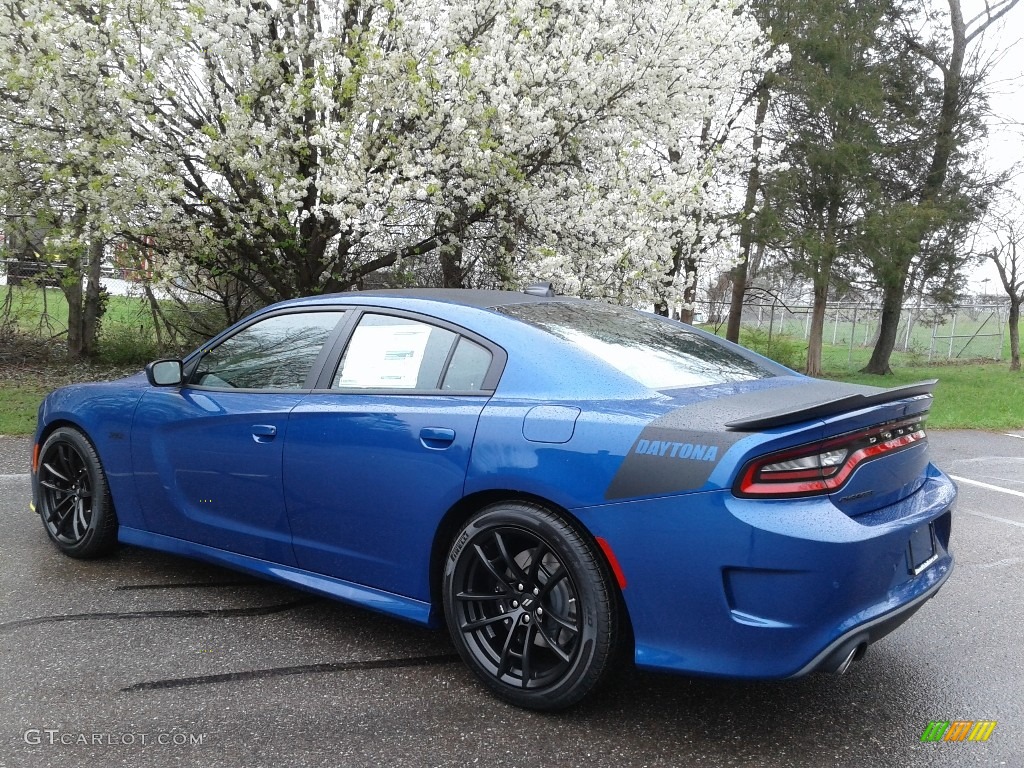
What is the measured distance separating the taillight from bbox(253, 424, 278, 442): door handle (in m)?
1.99

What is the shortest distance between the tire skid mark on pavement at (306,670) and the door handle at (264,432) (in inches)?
36.9

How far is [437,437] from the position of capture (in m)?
3.23

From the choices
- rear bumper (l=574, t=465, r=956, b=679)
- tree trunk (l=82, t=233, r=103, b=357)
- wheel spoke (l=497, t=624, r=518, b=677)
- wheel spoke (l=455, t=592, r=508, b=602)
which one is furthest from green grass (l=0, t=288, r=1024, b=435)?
rear bumper (l=574, t=465, r=956, b=679)

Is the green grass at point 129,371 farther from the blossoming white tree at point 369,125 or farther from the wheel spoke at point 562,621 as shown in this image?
the wheel spoke at point 562,621

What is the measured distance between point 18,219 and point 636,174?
801cm

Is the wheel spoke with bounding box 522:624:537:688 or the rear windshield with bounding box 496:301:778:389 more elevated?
the rear windshield with bounding box 496:301:778:389

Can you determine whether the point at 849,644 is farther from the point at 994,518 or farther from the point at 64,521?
the point at 994,518

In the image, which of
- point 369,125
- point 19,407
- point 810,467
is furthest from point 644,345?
point 19,407

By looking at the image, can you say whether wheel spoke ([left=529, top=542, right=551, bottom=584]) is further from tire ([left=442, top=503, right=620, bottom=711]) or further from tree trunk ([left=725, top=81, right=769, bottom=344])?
tree trunk ([left=725, top=81, right=769, bottom=344])

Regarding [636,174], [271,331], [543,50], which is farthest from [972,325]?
[271,331]

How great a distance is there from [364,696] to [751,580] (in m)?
1.45

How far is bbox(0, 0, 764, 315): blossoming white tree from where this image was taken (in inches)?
373

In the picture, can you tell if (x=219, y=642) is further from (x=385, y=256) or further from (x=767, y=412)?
(x=385, y=256)

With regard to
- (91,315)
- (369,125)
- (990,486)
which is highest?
(369,125)
